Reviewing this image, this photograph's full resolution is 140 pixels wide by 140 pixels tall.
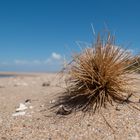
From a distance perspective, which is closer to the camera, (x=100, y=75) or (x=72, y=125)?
(x=72, y=125)

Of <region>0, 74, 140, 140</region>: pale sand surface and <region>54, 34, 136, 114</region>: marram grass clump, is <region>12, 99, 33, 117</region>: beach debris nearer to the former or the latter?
<region>0, 74, 140, 140</region>: pale sand surface

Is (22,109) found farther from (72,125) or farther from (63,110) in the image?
(72,125)

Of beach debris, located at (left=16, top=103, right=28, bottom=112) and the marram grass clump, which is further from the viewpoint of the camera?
beach debris, located at (left=16, top=103, right=28, bottom=112)

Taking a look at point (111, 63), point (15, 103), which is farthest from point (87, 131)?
point (15, 103)

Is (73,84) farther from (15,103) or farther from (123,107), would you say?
(15,103)

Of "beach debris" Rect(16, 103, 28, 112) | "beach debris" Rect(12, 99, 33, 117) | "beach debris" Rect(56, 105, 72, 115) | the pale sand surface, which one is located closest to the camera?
the pale sand surface

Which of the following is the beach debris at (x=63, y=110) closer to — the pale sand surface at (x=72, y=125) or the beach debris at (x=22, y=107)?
the pale sand surface at (x=72, y=125)

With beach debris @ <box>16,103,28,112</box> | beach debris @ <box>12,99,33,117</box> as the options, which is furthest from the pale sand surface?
beach debris @ <box>16,103,28,112</box>

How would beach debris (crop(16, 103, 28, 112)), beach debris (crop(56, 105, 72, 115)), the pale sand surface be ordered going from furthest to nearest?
beach debris (crop(16, 103, 28, 112)) < beach debris (crop(56, 105, 72, 115)) < the pale sand surface

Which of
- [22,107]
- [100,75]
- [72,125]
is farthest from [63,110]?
Result: [22,107]
